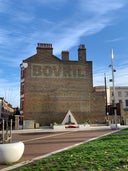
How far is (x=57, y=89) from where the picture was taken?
158ft

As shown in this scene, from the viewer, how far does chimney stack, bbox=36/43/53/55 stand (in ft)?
157

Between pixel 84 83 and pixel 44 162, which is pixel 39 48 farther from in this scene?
pixel 44 162

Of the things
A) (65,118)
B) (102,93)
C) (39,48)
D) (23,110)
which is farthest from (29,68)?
(102,93)

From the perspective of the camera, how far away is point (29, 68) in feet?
156

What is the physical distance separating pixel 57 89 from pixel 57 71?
3.09 m

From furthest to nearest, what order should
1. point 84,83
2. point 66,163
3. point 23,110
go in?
point 84,83
point 23,110
point 66,163

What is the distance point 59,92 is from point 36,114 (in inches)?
215

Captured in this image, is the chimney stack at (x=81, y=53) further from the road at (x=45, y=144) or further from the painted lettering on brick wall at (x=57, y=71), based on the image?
the road at (x=45, y=144)

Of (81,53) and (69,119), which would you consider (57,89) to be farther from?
(81,53)

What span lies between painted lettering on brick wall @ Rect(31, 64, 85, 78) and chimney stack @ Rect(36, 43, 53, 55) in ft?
7.39

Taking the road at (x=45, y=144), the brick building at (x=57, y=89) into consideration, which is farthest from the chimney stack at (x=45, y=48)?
the road at (x=45, y=144)

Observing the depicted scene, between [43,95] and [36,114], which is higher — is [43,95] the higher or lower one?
the higher one

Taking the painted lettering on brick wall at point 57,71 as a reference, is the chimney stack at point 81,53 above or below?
above

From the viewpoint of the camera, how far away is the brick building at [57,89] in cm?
4703
